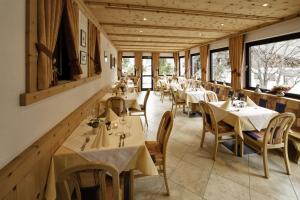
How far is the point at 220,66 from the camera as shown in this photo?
7.68m

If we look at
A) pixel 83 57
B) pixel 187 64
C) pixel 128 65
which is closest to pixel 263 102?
pixel 83 57

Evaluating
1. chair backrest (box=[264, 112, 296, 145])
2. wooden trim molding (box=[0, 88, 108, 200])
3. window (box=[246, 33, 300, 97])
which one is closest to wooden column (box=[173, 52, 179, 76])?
window (box=[246, 33, 300, 97])

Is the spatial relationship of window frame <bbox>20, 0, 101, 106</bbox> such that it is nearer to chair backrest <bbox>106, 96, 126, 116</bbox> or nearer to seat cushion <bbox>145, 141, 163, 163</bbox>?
seat cushion <bbox>145, 141, 163, 163</bbox>

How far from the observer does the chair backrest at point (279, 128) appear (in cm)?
269

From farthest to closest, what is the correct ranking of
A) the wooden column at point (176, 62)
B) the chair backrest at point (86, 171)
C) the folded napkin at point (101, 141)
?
1. the wooden column at point (176, 62)
2. the folded napkin at point (101, 141)
3. the chair backrest at point (86, 171)

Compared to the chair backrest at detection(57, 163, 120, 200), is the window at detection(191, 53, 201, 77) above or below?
above

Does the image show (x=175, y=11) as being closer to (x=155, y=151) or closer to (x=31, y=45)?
(x=155, y=151)

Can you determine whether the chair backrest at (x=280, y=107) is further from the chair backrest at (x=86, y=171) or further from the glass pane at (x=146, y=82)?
the glass pane at (x=146, y=82)

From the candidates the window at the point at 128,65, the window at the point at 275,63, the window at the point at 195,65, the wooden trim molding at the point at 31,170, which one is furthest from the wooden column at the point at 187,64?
the wooden trim molding at the point at 31,170

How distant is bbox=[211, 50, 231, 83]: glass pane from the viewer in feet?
23.5

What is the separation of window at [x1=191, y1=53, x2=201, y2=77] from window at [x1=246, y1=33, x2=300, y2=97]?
4158 mm

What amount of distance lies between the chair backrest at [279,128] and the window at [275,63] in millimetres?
1792

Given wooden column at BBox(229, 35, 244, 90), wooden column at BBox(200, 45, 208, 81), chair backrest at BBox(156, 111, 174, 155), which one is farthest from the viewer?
wooden column at BBox(200, 45, 208, 81)

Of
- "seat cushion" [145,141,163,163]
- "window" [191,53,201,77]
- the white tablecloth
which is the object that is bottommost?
"seat cushion" [145,141,163,163]
